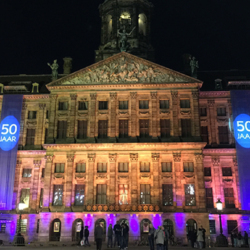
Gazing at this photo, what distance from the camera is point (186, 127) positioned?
4559 cm

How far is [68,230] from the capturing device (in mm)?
41562

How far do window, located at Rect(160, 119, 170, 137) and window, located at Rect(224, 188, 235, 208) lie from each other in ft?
36.3

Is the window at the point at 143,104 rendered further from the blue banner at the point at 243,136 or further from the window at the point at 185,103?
the blue banner at the point at 243,136

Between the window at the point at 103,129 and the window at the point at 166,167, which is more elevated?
the window at the point at 103,129

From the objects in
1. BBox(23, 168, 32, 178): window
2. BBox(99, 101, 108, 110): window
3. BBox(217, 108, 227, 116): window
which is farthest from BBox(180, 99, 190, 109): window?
BBox(23, 168, 32, 178): window

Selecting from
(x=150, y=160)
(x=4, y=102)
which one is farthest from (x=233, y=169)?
(x=4, y=102)

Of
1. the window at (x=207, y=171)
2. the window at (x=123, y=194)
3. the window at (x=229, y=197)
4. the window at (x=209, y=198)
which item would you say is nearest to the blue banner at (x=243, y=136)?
the window at (x=229, y=197)

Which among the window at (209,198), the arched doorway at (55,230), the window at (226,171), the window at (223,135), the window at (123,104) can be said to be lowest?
the arched doorway at (55,230)

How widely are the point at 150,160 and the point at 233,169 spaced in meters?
12.0

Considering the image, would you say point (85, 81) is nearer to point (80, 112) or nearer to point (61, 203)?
point (80, 112)

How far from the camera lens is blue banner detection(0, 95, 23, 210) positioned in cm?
4625

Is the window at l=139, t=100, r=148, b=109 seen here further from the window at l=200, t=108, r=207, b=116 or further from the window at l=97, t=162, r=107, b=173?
the window at l=200, t=108, r=207, b=116

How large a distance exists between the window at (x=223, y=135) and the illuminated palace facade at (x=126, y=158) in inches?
5.5

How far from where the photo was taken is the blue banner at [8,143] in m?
46.2
